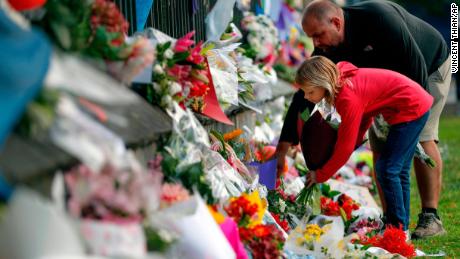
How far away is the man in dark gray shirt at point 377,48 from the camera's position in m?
6.55

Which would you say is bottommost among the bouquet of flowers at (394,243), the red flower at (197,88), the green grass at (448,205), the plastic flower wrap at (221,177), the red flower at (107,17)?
the green grass at (448,205)

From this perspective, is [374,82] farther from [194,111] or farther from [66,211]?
[66,211]

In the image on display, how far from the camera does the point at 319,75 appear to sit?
19.2 feet

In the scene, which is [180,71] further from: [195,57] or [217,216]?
[217,216]

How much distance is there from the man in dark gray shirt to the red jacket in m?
0.31

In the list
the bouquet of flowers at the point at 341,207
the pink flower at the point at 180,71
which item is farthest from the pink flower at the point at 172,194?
the bouquet of flowers at the point at 341,207

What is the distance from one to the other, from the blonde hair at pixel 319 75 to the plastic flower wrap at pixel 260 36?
305cm

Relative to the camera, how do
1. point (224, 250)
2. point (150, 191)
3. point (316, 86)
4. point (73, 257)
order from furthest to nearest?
point (316, 86)
point (224, 250)
point (150, 191)
point (73, 257)

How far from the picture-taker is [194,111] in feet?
17.4

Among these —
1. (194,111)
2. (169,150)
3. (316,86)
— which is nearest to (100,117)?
(169,150)

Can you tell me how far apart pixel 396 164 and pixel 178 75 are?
2.03 m

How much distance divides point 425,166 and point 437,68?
2.30 feet

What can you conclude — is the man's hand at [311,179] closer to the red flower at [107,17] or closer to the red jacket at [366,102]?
the red jacket at [366,102]

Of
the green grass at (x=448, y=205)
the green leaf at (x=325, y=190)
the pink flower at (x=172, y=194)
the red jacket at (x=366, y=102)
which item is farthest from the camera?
the green leaf at (x=325, y=190)
